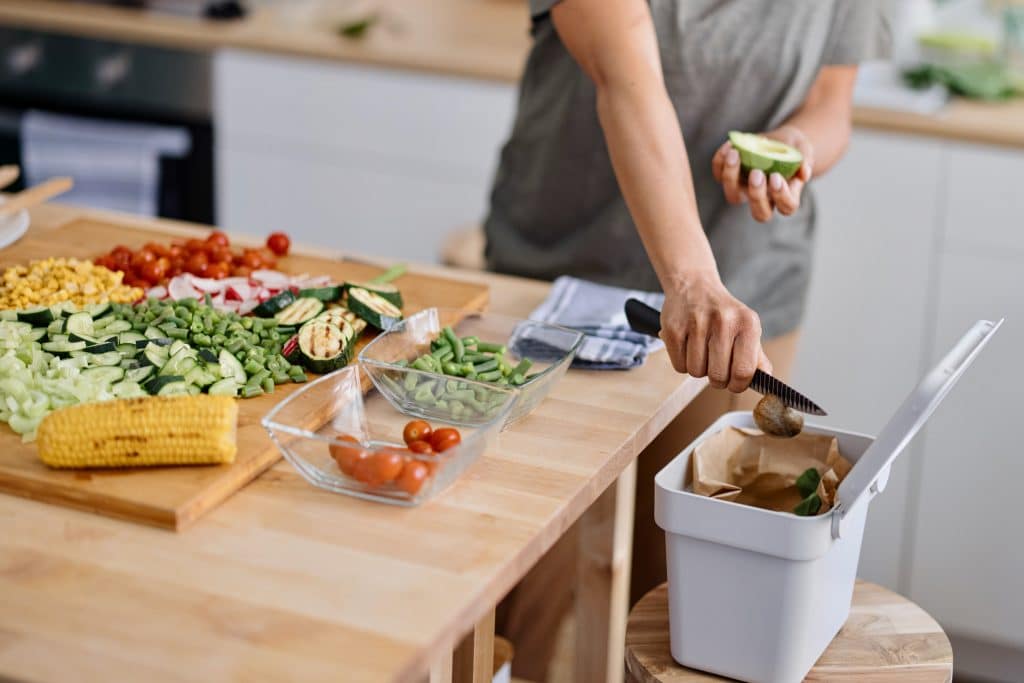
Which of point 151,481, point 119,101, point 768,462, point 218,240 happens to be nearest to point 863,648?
point 768,462

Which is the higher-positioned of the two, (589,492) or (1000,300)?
(589,492)

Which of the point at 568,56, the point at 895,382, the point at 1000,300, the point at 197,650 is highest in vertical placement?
the point at 568,56

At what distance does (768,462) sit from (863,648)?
0.22m

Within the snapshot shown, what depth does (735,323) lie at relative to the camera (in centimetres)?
142

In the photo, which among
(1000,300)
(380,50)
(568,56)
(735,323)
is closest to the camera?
(735,323)

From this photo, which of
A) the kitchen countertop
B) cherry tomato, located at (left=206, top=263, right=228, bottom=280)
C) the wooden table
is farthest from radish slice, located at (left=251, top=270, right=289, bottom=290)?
the kitchen countertop

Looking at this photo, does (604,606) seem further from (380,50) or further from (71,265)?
(380,50)

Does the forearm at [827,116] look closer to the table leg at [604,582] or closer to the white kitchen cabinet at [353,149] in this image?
the table leg at [604,582]

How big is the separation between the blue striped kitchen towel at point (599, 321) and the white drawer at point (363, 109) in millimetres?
1236

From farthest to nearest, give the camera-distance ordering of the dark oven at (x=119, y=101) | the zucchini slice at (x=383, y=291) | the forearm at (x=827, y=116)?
the dark oven at (x=119, y=101) < the forearm at (x=827, y=116) < the zucchini slice at (x=383, y=291)

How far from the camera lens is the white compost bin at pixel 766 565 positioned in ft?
4.24

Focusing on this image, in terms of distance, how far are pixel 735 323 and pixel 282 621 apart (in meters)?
0.59

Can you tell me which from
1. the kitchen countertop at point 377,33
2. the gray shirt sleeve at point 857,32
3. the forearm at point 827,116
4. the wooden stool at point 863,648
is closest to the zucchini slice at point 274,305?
the wooden stool at point 863,648

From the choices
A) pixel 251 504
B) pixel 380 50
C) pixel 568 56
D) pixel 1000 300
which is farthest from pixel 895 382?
pixel 251 504
